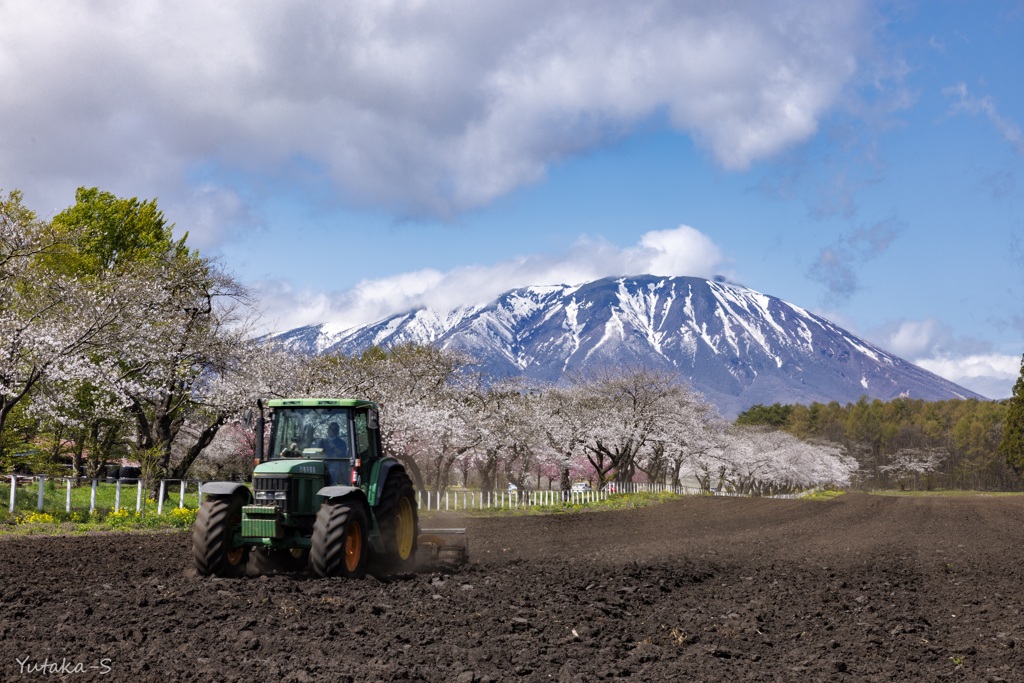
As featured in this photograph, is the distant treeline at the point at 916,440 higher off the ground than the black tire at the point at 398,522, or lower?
higher

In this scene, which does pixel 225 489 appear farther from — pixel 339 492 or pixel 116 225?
pixel 116 225

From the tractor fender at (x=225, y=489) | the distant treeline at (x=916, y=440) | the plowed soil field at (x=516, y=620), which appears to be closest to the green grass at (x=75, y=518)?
the plowed soil field at (x=516, y=620)

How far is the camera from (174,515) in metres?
23.4

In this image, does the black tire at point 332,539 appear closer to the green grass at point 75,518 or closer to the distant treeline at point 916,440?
the green grass at point 75,518

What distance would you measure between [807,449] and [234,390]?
337 ft

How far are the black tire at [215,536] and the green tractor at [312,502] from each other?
13mm

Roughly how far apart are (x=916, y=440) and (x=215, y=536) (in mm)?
157884

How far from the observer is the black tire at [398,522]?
43.9ft

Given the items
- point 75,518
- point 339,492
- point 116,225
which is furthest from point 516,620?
point 116,225

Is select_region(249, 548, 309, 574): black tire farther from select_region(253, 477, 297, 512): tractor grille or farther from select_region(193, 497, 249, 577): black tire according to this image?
select_region(253, 477, 297, 512): tractor grille

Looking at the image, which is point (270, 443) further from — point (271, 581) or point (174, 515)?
point (174, 515)

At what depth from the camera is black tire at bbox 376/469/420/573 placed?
13.4 meters

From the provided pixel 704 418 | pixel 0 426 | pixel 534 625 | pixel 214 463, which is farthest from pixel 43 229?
pixel 704 418

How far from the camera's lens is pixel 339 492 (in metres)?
11.9
